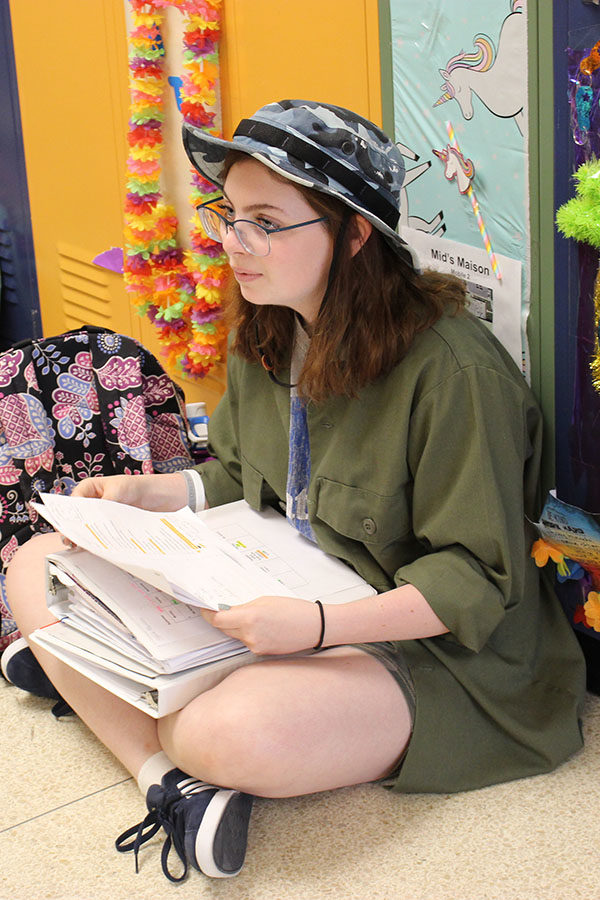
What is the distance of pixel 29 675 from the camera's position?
2.00 metres

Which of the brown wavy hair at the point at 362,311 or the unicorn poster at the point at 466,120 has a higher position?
the unicorn poster at the point at 466,120

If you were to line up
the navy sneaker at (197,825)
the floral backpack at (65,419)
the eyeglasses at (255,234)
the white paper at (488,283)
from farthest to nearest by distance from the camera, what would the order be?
the floral backpack at (65,419)
the white paper at (488,283)
the eyeglasses at (255,234)
the navy sneaker at (197,825)

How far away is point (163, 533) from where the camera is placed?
175 centimetres

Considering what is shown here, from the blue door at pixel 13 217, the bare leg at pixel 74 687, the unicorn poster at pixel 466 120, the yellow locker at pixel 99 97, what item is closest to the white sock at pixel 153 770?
the bare leg at pixel 74 687

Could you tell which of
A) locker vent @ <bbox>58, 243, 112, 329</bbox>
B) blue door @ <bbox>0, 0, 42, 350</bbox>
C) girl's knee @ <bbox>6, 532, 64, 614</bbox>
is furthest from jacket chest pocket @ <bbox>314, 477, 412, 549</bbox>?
blue door @ <bbox>0, 0, 42, 350</bbox>

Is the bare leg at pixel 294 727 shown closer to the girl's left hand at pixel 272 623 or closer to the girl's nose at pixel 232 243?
the girl's left hand at pixel 272 623

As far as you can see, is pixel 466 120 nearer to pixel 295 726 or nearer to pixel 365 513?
Result: pixel 365 513

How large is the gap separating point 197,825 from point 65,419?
0.99 meters

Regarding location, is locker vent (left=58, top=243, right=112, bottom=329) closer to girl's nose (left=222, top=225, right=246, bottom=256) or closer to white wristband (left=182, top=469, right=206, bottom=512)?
white wristband (left=182, top=469, right=206, bottom=512)

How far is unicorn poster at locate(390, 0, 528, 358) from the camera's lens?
5.78ft

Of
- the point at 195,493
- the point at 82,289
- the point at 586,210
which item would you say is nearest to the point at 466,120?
the point at 586,210

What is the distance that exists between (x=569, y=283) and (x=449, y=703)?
2.36 feet

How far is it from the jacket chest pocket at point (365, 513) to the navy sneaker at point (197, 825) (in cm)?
45

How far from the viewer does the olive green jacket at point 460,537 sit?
1.58 metres
